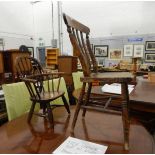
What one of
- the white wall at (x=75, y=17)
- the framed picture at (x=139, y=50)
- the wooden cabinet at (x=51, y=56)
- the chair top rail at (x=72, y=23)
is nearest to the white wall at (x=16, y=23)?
the white wall at (x=75, y=17)

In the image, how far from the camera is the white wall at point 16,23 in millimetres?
4981

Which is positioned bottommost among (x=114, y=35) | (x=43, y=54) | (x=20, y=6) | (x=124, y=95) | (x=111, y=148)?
(x=111, y=148)

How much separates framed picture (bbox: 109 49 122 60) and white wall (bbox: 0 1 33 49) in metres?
2.93

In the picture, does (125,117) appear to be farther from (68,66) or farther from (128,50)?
(128,50)

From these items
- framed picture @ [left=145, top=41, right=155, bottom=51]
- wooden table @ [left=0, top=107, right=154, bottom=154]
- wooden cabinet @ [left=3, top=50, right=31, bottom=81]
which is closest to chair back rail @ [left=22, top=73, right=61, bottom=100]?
wooden table @ [left=0, top=107, right=154, bottom=154]

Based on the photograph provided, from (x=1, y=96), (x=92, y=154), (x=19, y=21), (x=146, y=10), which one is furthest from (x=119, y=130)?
(x=19, y=21)

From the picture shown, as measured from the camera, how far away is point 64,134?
3.33ft

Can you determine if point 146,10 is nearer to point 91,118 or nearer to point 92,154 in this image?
point 91,118

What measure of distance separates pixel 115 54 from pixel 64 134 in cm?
380

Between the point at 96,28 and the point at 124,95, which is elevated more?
the point at 96,28

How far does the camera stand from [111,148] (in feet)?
2.83

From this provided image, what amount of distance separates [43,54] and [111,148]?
4985mm

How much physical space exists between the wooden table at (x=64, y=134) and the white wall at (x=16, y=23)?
448 cm

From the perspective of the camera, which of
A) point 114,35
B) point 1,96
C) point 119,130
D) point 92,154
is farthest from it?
point 114,35
